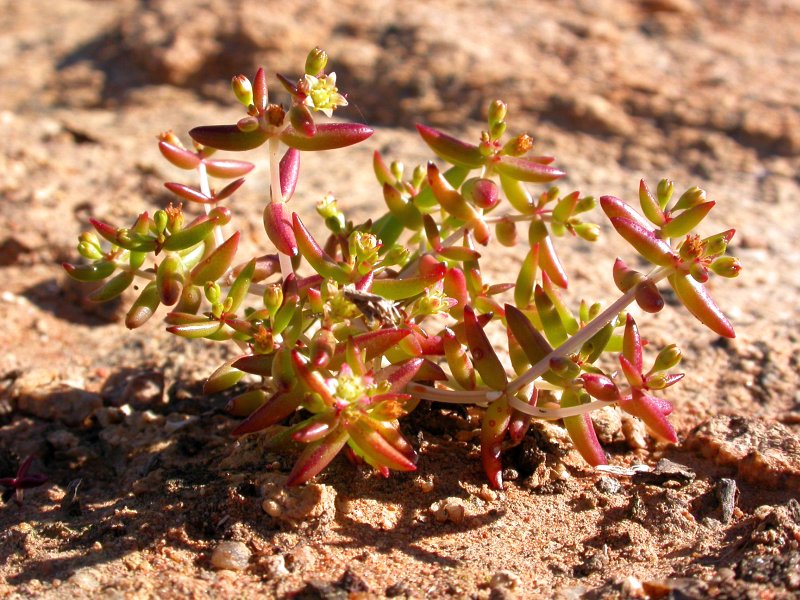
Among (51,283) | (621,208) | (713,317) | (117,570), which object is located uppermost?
(621,208)

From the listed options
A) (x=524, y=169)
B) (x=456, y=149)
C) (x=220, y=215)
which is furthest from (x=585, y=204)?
(x=220, y=215)

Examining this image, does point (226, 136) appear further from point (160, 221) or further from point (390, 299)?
point (390, 299)

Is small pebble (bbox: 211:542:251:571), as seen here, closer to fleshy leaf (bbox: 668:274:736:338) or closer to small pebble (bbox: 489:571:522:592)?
small pebble (bbox: 489:571:522:592)

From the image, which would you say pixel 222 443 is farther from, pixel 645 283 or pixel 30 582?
pixel 645 283

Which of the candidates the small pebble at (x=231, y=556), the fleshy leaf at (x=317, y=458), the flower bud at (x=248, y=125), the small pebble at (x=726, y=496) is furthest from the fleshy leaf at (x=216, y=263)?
the small pebble at (x=726, y=496)

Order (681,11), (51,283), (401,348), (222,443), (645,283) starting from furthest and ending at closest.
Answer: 1. (681,11)
2. (51,283)
3. (222,443)
4. (401,348)
5. (645,283)

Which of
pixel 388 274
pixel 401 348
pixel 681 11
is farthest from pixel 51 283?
pixel 681 11

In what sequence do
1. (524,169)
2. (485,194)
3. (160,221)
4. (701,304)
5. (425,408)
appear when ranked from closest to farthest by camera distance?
(701,304) → (160,221) → (485,194) → (524,169) → (425,408)

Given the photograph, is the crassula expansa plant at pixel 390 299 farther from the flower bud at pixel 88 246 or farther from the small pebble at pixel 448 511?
the small pebble at pixel 448 511
